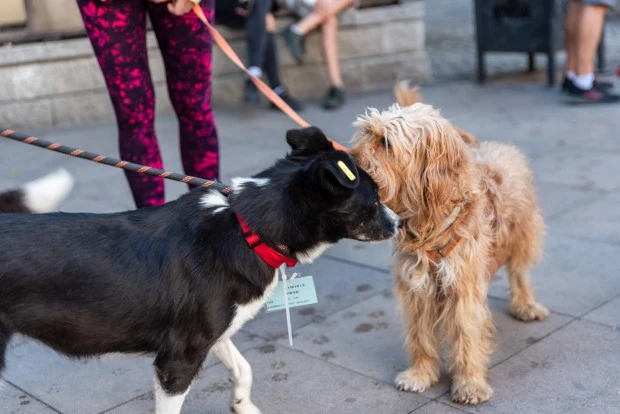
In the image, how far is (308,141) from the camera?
10.6 ft

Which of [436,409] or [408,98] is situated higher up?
[408,98]

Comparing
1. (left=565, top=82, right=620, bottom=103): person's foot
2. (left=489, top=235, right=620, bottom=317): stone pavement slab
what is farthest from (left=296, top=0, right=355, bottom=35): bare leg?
(left=489, top=235, right=620, bottom=317): stone pavement slab

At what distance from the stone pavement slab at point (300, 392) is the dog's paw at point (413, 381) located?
3 centimetres

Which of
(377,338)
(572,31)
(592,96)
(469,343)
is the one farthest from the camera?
(572,31)

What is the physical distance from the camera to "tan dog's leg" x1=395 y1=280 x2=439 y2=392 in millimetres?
3861

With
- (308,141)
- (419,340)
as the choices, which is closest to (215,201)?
(308,141)

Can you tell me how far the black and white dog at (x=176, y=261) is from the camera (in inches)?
119

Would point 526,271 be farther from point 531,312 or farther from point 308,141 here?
point 308,141

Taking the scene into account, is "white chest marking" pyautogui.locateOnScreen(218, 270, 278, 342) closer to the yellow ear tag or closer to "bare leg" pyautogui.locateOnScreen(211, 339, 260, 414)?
"bare leg" pyautogui.locateOnScreen(211, 339, 260, 414)

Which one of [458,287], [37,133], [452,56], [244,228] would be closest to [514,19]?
[452,56]

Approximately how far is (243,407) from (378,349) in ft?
3.26

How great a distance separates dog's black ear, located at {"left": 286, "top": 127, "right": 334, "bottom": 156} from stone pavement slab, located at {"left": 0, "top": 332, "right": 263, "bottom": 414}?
1.29m

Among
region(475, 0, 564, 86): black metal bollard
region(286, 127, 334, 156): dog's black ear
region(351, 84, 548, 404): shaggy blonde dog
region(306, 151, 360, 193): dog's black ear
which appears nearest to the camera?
region(306, 151, 360, 193): dog's black ear

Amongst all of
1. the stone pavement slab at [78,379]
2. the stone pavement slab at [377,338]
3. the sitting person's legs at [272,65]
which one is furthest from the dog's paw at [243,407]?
the sitting person's legs at [272,65]
